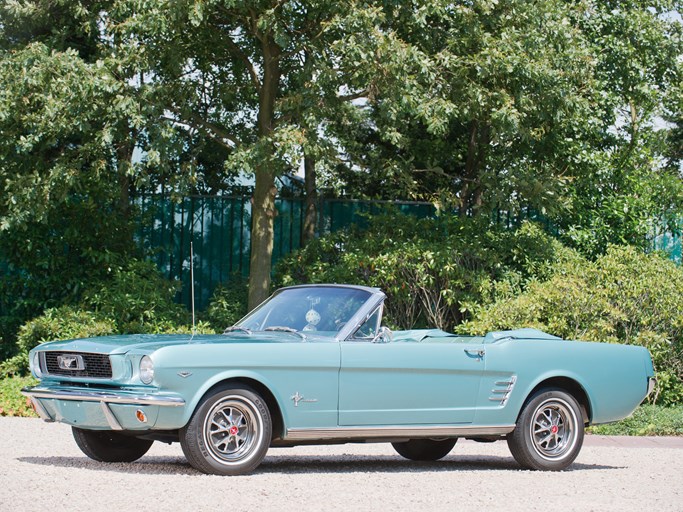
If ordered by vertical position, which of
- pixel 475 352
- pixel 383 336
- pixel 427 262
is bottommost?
pixel 475 352

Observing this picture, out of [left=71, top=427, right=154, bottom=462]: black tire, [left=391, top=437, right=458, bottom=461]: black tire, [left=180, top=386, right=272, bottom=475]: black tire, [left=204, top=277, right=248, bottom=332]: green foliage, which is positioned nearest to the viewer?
[left=180, top=386, right=272, bottom=475]: black tire

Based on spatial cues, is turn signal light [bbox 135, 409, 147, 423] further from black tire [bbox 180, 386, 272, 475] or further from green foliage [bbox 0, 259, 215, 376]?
green foliage [bbox 0, 259, 215, 376]

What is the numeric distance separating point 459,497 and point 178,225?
39.7ft

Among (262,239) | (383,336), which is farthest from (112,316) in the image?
(383,336)

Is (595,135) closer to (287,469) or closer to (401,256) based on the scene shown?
(401,256)

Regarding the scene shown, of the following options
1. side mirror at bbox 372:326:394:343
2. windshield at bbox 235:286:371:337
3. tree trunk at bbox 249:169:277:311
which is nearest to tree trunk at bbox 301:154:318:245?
tree trunk at bbox 249:169:277:311

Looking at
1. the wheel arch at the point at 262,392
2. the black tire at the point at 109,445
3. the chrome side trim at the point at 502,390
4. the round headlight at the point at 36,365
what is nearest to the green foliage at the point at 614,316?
the chrome side trim at the point at 502,390

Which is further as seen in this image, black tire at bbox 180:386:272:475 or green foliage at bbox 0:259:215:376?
green foliage at bbox 0:259:215:376

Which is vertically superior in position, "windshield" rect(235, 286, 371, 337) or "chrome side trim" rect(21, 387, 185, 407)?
"windshield" rect(235, 286, 371, 337)

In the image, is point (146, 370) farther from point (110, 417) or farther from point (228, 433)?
point (228, 433)

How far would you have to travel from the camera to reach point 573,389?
32.4ft

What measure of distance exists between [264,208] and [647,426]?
22.9 feet

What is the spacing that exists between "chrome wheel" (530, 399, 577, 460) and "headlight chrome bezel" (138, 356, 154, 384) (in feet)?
11.3

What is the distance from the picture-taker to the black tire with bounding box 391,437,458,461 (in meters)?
10.3
